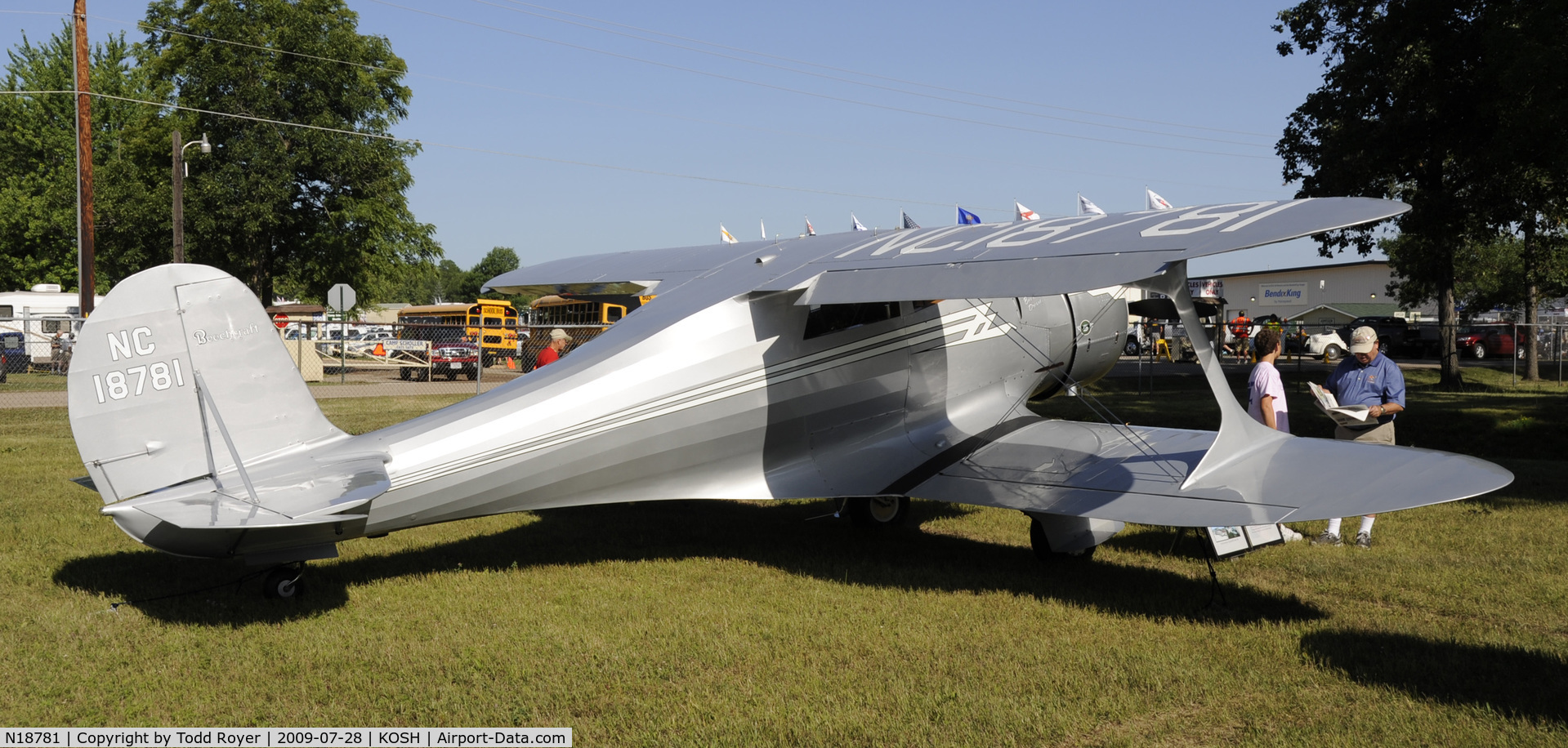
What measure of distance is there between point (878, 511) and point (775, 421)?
2104 millimetres

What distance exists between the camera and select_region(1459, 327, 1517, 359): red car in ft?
123

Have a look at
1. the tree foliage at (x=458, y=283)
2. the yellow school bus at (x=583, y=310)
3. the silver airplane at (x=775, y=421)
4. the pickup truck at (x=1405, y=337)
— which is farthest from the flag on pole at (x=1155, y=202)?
the tree foliage at (x=458, y=283)

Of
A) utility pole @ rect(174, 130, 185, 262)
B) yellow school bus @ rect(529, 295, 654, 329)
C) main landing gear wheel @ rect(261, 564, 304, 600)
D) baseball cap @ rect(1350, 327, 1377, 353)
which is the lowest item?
main landing gear wheel @ rect(261, 564, 304, 600)

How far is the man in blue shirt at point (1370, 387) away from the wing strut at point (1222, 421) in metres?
1.77

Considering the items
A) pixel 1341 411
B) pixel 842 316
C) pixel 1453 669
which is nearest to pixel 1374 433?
→ pixel 1341 411

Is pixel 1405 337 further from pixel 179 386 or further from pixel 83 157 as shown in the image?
pixel 179 386

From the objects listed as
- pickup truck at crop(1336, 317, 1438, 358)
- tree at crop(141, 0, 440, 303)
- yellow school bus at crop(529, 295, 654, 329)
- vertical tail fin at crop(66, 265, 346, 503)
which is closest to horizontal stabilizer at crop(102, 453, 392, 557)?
vertical tail fin at crop(66, 265, 346, 503)

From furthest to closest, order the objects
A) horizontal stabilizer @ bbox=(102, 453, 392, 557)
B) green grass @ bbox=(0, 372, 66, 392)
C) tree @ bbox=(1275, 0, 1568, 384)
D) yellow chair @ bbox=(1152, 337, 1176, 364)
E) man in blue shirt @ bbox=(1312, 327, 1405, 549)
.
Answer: yellow chair @ bbox=(1152, 337, 1176, 364)
green grass @ bbox=(0, 372, 66, 392)
tree @ bbox=(1275, 0, 1568, 384)
man in blue shirt @ bbox=(1312, 327, 1405, 549)
horizontal stabilizer @ bbox=(102, 453, 392, 557)

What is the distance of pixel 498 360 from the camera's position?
1289 inches

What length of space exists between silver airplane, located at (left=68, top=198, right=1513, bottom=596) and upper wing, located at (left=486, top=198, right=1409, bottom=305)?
3cm

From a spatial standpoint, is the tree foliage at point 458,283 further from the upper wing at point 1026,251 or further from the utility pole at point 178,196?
the upper wing at point 1026,251

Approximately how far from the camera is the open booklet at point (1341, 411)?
24.4 feet

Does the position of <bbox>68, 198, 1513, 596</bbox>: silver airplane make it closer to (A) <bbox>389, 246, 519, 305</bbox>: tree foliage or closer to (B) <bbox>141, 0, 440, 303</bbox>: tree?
(B) <bbox>141, 0, 440, 303</bbox>: tree

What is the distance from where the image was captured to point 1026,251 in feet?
20.9
